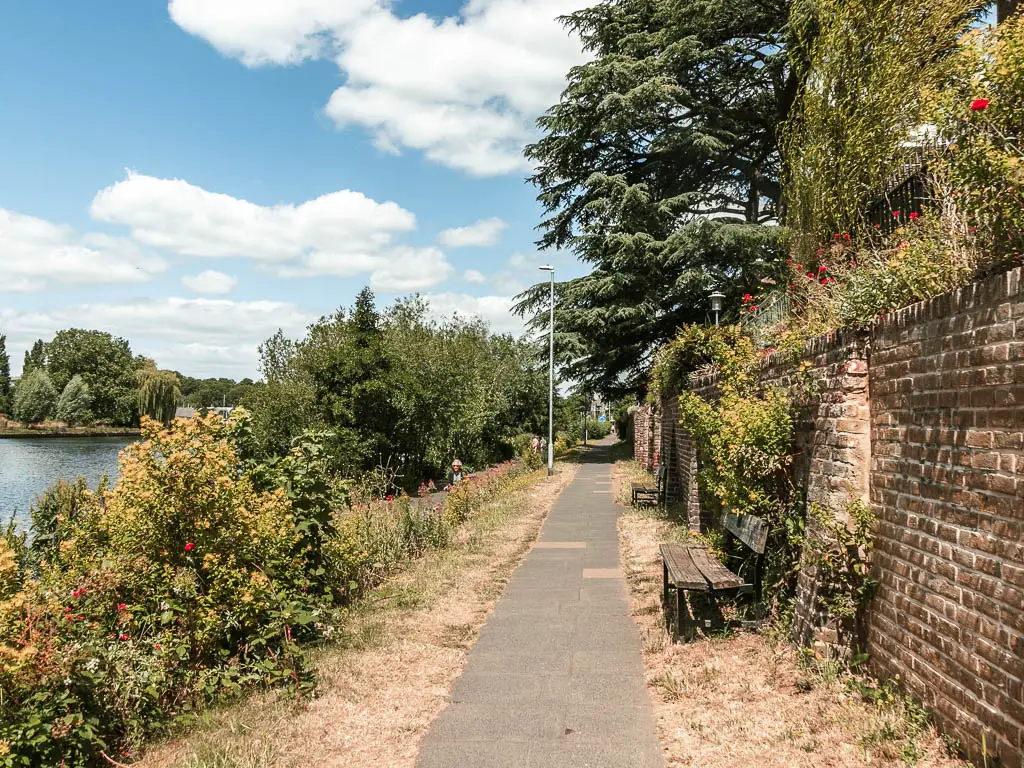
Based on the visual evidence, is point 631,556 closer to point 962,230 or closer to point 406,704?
point 406,704

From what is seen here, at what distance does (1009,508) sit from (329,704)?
12.9 ft

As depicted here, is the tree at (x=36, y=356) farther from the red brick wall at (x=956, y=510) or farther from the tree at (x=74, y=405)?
the red brick wall at (x=956, y=510)

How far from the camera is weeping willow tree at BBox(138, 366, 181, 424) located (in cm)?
6362

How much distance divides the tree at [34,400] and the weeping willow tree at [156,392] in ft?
28.2

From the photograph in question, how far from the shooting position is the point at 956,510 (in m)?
3.36

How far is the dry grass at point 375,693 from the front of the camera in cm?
379

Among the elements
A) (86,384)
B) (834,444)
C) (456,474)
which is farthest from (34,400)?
(834,444)

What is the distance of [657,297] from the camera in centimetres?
2547

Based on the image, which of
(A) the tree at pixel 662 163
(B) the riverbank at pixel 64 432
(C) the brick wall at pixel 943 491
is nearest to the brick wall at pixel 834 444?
(C) the brick wall at pixel 943 491

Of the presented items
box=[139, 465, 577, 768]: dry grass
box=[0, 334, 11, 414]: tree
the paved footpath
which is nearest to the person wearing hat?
box=[139, 465, 577, 768]: dry grass

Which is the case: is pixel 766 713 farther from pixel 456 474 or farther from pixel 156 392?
pixel 156 392

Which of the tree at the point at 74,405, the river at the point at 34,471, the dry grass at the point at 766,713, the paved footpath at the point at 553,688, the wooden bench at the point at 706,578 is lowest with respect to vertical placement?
the river at the point at 34,471

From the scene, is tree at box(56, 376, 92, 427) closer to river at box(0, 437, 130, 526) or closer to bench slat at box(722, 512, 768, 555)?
river at box(0, 437, 130, 526)

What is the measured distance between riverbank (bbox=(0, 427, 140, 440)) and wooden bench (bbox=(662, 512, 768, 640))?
68736mm
